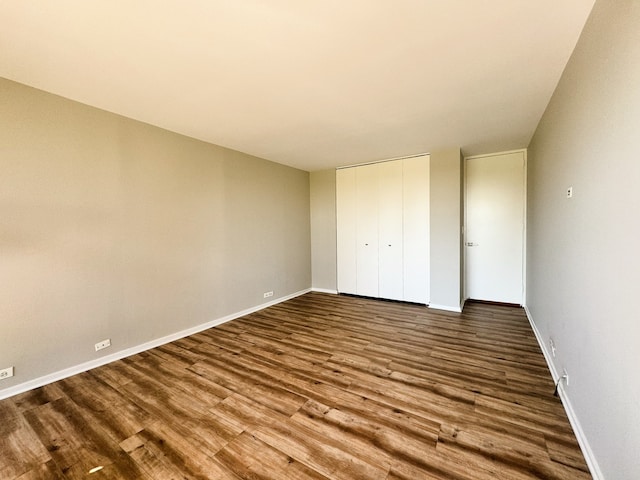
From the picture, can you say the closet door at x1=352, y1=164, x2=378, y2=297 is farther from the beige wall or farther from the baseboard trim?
the baseboard trim

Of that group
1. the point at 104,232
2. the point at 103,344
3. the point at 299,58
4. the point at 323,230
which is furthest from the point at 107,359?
the point at 323,230

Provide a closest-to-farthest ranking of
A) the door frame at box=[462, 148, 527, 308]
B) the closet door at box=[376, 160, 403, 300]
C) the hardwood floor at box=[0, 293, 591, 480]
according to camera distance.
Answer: the hardwood floor at box=[0, 293, 591, 480] → the door frame at box=[462, 148, 527, 308] → the closet door at box=[376, 160, 403, 300]

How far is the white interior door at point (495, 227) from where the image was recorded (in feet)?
13.7

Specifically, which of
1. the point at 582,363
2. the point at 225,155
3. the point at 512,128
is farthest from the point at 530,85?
the point at 225,155

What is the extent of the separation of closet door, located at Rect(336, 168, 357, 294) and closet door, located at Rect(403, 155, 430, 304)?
1.00m

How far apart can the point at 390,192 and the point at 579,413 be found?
3.57 meters

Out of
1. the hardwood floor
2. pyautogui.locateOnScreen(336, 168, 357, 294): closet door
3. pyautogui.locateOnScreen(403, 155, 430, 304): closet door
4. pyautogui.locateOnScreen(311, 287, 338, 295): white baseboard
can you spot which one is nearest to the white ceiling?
pyautogui.locateOnScreen(403, 155, 430, 304): closet door

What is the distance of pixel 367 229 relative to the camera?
488cm

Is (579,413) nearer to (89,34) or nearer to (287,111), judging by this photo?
(287,111)

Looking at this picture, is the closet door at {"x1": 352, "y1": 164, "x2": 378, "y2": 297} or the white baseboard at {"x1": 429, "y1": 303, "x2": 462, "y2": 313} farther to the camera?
the closet door at {"x1": 352, "y1": 164, "x2": 378, "y2": 297}

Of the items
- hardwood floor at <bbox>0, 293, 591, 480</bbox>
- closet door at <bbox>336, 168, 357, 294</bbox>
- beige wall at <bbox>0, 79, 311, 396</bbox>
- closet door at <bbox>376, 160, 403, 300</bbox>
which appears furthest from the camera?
closet door at <bbox>336, 168, 357, 294</bbox>

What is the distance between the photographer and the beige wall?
2.13 meters

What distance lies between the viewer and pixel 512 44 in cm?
171

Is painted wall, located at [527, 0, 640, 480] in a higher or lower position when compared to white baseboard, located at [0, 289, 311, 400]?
higher
